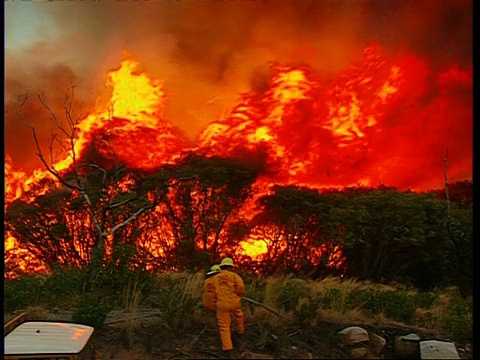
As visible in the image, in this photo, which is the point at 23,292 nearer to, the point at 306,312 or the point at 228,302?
the point at 228,302

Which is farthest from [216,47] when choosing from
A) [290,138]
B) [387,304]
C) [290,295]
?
[387,304]

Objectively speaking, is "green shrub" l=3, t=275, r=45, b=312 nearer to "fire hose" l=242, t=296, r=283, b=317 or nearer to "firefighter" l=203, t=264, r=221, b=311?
"firefighter" l=203, t=264, r=221, b=311

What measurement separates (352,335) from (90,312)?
2.00 metres

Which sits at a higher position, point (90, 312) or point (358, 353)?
point (90, 312)

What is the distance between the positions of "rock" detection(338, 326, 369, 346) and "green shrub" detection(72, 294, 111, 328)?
1.81 m

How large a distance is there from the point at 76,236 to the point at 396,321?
8.44ft

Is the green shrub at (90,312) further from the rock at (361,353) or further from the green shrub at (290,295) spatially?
the rock at (361,353)

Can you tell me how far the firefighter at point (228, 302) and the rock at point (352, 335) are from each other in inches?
31.6

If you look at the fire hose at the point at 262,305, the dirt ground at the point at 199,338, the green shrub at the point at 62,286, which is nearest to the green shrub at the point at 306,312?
the dirt ground at the point at 199,338

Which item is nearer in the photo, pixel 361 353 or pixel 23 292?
pixel 23 292

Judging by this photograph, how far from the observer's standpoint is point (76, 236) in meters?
5.41

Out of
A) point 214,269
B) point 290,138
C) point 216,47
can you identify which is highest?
point 216,47

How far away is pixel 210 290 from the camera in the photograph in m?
5.39

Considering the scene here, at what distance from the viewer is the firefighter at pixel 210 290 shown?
5.37 metres
